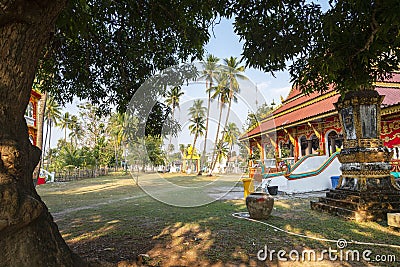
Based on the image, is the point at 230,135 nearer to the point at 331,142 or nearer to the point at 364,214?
the point at 364,214

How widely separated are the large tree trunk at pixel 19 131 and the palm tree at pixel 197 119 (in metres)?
3.67

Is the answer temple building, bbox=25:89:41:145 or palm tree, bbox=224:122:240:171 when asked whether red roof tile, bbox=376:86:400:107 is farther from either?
temple building, bbox=25:89:41:145

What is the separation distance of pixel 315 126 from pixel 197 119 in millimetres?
11237

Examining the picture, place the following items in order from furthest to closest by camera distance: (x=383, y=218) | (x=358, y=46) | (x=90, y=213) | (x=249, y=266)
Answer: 1. (x=90, y=213)
2. (x=383, y=218)
3. (x=358, y=46)
4. (x=249, y=266)

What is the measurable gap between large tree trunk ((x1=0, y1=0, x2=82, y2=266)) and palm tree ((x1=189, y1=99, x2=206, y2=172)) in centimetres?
367

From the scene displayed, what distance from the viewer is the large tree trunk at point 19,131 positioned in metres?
1.94

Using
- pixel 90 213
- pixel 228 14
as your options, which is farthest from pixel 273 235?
pixel 90 213

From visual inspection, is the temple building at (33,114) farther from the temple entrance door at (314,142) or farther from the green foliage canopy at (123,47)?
the temple entrance door at (314,142)

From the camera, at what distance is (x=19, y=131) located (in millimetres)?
2281

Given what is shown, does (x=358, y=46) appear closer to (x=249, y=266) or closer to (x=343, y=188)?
(x=249, y=266)

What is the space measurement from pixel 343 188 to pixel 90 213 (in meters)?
6.65

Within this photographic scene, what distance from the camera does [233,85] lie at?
600cm

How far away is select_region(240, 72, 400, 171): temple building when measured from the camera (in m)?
11.2

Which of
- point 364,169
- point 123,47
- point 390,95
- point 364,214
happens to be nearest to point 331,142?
point 390,95
